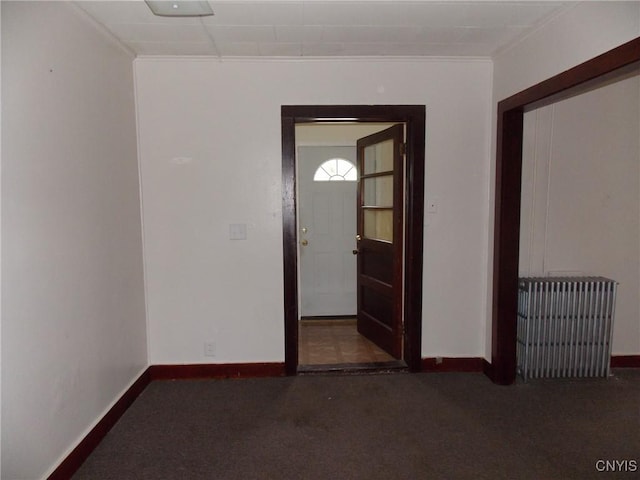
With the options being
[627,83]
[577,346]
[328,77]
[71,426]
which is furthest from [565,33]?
[71,426]

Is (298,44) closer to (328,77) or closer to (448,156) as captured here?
(328,77)

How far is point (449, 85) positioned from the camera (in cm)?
293

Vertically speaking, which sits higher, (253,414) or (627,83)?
(627,83)

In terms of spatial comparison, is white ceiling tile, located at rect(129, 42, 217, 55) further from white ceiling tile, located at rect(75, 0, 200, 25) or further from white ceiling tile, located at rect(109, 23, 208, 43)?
white ceiling tile, located at rect(75, 0, 200, 25)

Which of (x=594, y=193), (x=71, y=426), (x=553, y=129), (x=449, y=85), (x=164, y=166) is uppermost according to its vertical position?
(x=449, y=85)

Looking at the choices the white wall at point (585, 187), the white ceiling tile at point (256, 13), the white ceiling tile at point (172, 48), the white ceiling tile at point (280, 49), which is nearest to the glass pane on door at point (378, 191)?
the white wall at point (585, 187)

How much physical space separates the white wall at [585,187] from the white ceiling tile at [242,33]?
1911 mm

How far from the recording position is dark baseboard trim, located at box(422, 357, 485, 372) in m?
3.11

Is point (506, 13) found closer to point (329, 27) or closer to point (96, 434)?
point (329, 27)

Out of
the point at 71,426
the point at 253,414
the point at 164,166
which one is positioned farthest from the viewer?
the point at 164,166

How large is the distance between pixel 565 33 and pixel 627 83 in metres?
1.27

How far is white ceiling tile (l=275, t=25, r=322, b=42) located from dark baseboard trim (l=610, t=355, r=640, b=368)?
3.30 metres

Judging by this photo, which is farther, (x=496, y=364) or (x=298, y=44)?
(x=496, y=364)

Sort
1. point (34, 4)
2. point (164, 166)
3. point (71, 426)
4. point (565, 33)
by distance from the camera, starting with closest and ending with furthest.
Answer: point (34, 4) < point (71, 426) < point (565, 33) < point (164, 166)
